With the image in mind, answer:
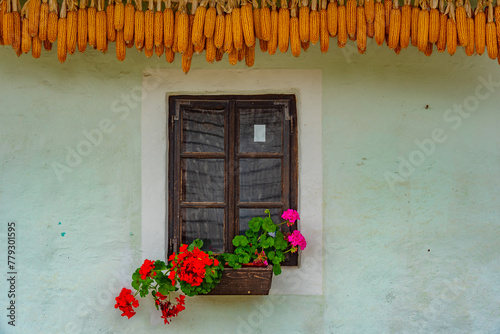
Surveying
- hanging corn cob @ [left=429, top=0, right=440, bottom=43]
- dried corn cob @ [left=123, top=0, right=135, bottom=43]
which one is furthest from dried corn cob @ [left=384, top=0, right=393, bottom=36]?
dried corn cob @ [left=123, top=0, right=135, bottom=43]

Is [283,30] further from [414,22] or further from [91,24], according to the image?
[91,24]

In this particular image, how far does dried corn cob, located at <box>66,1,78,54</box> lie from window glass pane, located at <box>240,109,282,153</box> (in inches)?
44.5

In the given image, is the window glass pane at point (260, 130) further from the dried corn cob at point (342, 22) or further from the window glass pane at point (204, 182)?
the dried corn cob at point (342, 22)

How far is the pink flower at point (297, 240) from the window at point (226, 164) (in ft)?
0.87

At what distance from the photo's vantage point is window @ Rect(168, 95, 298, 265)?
3.39 m

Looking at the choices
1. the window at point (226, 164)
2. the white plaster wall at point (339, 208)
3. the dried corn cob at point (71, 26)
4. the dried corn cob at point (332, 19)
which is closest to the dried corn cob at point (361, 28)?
the dried corn cob at point (332, 19)

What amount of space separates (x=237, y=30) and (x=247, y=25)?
6 centimetres

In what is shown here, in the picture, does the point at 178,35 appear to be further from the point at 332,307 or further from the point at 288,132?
the point at 332,307

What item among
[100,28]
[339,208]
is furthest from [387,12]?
[100,28]

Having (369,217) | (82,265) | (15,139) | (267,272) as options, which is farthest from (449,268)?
(15,139)

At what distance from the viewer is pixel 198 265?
2965 mm

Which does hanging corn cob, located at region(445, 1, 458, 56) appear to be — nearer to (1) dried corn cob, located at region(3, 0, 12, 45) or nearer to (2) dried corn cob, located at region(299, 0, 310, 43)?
(2) dried corn cob, located at region(299, 0, 310, 43)

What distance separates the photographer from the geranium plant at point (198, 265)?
3005 mm

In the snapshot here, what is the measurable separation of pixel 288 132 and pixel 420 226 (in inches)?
41.1
